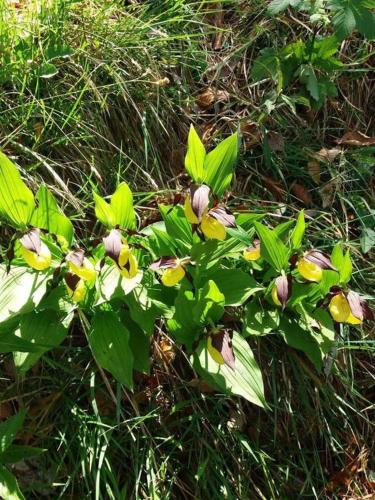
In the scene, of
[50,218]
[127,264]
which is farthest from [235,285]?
[50,218]

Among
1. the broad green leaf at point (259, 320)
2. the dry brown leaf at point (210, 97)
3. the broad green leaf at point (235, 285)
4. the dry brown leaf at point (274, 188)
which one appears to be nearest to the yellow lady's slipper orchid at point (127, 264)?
the broad green leaf at point (235, 285)

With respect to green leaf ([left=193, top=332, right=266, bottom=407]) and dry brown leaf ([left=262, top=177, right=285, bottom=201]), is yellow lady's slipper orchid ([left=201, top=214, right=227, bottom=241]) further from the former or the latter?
dry brown leaf ([left=262, top=177, right=285, bottom=201])

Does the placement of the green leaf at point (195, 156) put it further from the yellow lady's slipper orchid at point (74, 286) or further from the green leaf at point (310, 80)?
the green leaf at point (310, 80)

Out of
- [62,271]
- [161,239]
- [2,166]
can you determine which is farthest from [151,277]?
[2,166]

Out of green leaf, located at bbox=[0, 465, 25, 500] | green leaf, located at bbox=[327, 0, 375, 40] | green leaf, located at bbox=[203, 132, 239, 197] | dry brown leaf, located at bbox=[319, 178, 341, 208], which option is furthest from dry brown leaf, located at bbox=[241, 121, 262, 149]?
green leaf, located at bbox=[0, 465, 25, 500]

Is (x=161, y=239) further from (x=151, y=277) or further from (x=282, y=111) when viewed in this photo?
(x=282, y=111)

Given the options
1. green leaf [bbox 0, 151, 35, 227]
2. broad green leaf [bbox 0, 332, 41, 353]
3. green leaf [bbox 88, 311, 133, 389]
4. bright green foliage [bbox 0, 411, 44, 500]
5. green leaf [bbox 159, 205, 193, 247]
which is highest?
green leaf [bbox 0, 151, 35, 227]

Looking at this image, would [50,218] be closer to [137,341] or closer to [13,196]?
[13,196]
